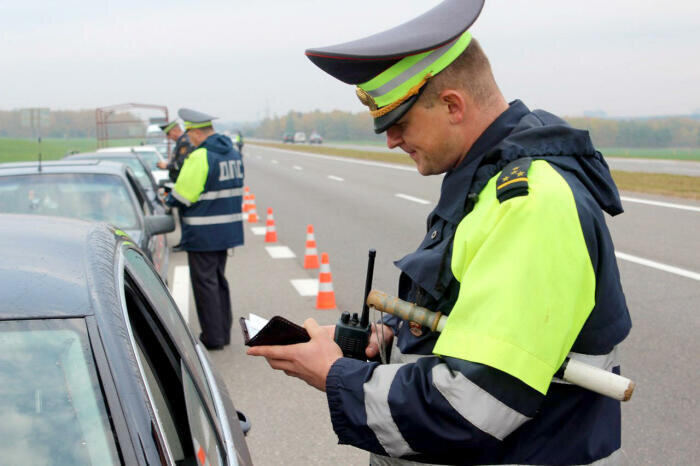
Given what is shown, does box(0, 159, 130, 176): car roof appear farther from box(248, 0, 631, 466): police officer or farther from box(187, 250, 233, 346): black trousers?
box(248, 0, 631, 466): police officer

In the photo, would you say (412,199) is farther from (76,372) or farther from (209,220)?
(76,372)

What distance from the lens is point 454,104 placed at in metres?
1.75

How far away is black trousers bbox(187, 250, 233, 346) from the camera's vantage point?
6195 millimetres

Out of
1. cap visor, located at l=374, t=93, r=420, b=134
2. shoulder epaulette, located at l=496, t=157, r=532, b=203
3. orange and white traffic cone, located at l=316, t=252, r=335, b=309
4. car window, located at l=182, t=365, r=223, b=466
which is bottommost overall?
orange and white traffic cone, located at l=316, t=252, r=335, b=309

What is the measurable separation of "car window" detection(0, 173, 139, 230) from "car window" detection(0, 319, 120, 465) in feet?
14.6

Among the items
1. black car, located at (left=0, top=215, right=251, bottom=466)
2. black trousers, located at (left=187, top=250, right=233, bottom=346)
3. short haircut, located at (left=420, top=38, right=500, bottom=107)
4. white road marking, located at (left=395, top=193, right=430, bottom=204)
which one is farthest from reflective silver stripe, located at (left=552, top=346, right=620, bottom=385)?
white road marking, located at (left=395, top=193, right=430, bottom=204)

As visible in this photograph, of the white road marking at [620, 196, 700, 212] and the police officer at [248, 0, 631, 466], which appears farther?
the white road marking at [620, 196, 700, 212]

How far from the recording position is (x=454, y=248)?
1.64 metres

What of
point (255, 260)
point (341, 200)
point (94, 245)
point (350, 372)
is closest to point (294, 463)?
point (94, 245)

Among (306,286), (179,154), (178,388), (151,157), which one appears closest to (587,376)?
(178,388)

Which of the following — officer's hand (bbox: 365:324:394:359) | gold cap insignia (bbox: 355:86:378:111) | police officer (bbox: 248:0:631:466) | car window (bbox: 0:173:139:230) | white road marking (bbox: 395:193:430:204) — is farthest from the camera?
white road marking (bbox: 395:193:430:204)

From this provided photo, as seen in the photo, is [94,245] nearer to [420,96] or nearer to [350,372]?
[350,372]

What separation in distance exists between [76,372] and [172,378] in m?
0.72

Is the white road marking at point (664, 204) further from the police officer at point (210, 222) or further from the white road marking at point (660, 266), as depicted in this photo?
the police officer at point (210, 222)
